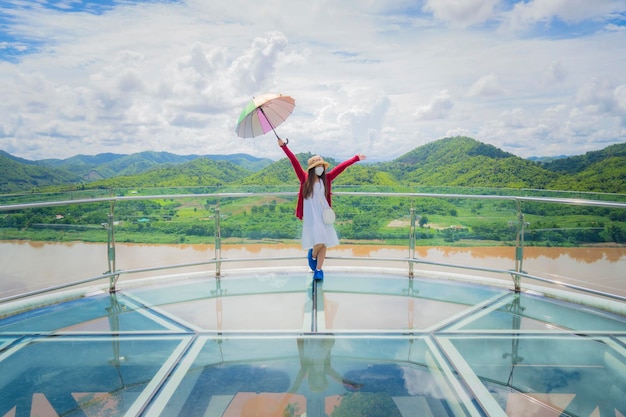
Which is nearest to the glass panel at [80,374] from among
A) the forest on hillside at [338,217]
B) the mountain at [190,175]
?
the forest on hillside at [338,217]

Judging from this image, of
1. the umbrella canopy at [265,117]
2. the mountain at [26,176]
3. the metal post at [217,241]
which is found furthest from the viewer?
the mountain at [26,176]

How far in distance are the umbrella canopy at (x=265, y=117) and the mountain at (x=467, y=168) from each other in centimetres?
2094

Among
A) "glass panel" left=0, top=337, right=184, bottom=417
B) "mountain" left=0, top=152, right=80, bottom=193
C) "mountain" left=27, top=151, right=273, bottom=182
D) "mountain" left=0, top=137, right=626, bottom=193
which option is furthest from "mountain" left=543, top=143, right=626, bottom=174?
"mountain" left=0, top=152, right=80, bottom=193

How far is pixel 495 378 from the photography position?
8.05 ft

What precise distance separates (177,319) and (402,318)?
1.83m

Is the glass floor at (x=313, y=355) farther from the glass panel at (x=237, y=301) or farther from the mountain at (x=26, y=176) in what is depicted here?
the mountain at (x=26, y=176)

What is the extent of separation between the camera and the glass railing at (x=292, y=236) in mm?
4027

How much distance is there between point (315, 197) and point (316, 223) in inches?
10.1

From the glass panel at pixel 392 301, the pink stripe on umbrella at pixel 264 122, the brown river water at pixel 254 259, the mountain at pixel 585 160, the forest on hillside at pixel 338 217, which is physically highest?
the mountain at pixel 585 160

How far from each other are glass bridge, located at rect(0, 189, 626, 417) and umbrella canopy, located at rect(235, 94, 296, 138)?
1589 mm

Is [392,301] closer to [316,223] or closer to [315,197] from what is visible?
[316,223]

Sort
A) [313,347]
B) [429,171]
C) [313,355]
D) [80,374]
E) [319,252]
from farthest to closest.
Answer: [429,171] → [319,252] → [313,347] → [313,355] → [80,374]

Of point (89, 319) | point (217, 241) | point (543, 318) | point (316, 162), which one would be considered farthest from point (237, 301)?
point (543, 318)

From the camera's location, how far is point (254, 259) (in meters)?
4.64
